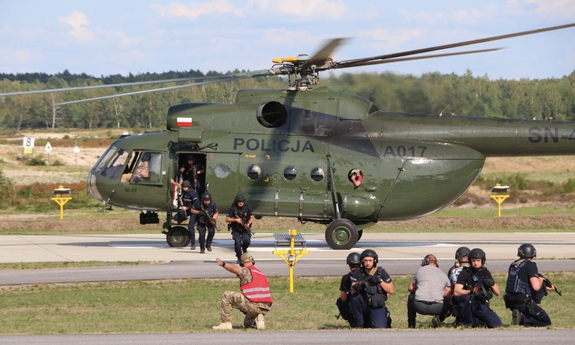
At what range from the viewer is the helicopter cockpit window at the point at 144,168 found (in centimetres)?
2381

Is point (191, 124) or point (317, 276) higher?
point (191, 124)

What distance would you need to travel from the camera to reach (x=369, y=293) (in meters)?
12.0

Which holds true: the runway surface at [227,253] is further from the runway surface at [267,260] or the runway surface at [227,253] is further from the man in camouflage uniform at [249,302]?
the man in camouflage uniform at [249,302]

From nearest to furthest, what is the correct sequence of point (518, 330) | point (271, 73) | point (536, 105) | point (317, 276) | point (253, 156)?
point (518, 330) → point (317, 276) → point (271, 73) → point (253, 156) → point (536, 105)

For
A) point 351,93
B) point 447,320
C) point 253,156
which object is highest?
Result: point 351,93

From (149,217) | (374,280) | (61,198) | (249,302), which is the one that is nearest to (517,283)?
(374,280)

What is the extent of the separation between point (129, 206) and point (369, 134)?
24.0ft

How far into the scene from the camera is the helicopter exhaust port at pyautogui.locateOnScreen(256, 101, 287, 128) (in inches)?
→ 928

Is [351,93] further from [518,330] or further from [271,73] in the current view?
[518,330]

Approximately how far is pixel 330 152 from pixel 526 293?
11680mm

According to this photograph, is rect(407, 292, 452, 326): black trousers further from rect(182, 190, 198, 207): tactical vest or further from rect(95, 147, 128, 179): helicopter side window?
rect(95, 147, 128, 179): helicopter side window

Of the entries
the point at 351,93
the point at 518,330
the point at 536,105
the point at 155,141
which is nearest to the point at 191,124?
the point at 155,141

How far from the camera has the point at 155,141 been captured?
24.0 metres

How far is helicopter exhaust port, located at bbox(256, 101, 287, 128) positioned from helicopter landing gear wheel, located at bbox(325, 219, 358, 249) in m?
3.29
